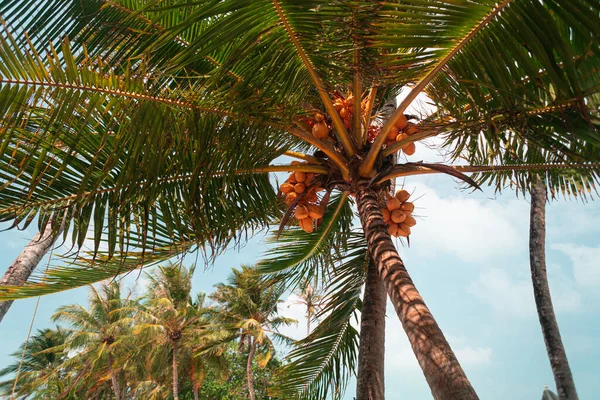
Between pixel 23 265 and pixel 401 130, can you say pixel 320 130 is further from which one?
pixel 23 265

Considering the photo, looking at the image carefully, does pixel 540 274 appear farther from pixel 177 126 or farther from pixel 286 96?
pixel 177 126

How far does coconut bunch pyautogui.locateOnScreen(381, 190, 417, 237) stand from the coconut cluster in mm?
581

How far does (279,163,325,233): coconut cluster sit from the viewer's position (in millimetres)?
3826

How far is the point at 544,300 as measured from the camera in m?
5.35

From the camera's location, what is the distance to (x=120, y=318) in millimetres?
26328

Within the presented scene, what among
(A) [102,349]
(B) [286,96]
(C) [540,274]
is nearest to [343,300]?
(C) [540,274]

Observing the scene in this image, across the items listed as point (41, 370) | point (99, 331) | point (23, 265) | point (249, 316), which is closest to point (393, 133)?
point (23, 265)

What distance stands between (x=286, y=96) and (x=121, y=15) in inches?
54.4

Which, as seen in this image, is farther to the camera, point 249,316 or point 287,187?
point 249,316

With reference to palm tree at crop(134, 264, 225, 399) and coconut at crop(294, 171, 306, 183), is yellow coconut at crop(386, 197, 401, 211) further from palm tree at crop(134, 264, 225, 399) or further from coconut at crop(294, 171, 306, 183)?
palm tree at crop(134, 264, 225, 399)

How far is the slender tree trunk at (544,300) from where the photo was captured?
4633mm

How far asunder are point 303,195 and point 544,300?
3332 mm

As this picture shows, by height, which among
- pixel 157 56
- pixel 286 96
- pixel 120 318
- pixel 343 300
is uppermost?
pixel 120 318

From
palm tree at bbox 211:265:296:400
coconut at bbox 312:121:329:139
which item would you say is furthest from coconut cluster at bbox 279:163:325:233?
palm tree at bbox 211:265:296:400
